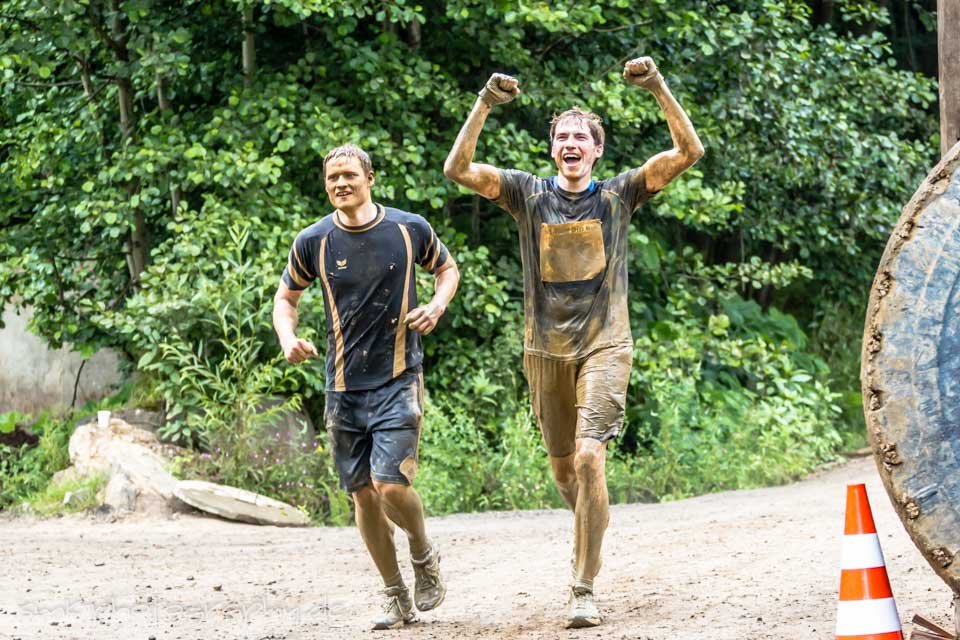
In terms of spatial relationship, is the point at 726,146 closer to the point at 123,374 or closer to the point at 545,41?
the point at 545,41

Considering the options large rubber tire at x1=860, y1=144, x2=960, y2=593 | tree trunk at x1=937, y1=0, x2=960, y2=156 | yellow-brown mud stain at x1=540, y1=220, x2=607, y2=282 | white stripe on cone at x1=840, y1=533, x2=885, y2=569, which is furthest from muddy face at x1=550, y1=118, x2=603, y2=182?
white stripe on cone at x1=840, y1=533, x2=885, y2=569

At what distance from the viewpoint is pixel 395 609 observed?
597 cm

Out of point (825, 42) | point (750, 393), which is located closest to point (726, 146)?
point (825, 42)

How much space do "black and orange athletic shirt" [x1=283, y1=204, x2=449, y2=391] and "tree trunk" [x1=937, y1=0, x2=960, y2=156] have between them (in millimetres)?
2200

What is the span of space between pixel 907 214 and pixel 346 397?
8.26ft

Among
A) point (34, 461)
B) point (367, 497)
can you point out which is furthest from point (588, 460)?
point (34, 461)

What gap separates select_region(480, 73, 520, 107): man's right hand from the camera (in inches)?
223

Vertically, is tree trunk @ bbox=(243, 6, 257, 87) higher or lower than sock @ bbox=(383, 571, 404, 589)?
higher

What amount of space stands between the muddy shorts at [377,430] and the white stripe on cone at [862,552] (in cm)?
187

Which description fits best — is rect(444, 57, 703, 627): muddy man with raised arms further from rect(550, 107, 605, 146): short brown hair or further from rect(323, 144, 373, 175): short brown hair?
rect(323, 144, 373, 175): short brown hair

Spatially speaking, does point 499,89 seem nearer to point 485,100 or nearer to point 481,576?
point 485,100

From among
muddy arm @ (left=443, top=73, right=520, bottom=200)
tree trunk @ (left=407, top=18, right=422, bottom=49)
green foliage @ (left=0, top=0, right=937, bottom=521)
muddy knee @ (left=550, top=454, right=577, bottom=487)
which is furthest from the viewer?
tree trunk @ (left=407, top=18, right=422, bottom=49)

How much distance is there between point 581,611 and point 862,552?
1.33 m

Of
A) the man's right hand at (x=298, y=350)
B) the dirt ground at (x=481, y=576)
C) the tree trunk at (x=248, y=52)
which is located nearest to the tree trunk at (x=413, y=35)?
the tree trunk at (x=248, y=52)
